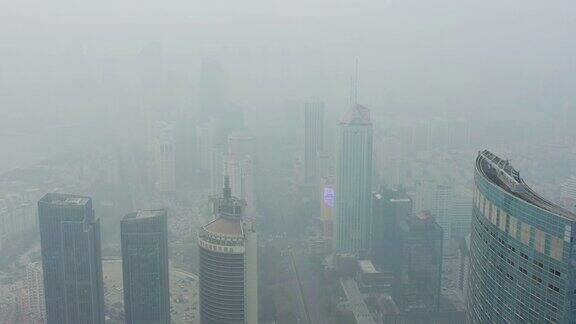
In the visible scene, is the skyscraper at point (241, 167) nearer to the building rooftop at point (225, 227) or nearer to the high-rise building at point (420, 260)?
the high-rise building at point (420, 260)

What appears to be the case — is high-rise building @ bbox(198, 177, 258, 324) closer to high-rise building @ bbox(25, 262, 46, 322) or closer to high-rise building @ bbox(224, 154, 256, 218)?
A: high-rise building @ bbox(25, 262, 46, 322)

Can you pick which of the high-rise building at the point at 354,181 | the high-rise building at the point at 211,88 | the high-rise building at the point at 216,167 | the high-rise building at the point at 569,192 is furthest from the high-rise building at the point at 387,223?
the high-rise building at the point at 211,88

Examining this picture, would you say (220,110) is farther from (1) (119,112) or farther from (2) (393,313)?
(2) (393,313)

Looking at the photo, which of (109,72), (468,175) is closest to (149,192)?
(109,72)

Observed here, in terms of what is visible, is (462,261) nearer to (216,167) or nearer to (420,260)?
(420,260)

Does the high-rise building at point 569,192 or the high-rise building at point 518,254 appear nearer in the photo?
the high-rise building at point 518,254
